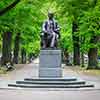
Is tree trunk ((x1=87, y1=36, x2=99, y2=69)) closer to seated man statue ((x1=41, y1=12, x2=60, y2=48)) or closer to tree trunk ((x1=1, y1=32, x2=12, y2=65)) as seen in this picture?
tree trunk ((x1=1, y1=32, x2=12, y2=65))

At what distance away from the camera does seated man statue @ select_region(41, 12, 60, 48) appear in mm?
26906

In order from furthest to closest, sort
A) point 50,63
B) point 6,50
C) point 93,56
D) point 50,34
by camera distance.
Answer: point 6,50 < point 93,56 < point 50,34 < point 50,63

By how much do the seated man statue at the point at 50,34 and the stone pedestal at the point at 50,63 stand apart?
1.55ft

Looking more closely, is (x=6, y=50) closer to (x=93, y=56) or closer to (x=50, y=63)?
(x=93, y=56)

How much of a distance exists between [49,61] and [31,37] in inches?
1576

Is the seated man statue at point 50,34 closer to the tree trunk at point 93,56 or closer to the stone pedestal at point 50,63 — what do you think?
the stone pedestal at point 50,63

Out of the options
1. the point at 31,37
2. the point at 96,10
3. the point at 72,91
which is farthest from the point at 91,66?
the point at 72,91

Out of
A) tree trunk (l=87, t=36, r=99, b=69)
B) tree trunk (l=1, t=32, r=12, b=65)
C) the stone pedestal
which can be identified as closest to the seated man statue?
the stone pedestal

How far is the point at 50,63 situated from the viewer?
2659 centimetres

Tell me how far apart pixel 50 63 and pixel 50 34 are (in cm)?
172

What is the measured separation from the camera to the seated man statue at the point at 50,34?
26906 millimetres

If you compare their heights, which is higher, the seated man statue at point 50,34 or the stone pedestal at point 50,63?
the seated man statue at point 50,34

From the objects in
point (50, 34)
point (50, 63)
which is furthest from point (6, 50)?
point (50, 63)

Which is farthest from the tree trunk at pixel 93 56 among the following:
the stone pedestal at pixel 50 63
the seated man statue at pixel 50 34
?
the stone pedestal at pixel 50 63
